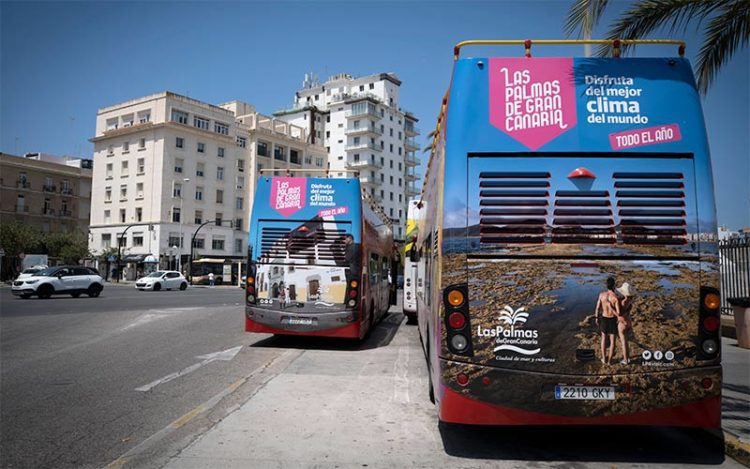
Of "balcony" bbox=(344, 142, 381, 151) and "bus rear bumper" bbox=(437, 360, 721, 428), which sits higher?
"balcony" bbox=(344, 142, 381, 151)

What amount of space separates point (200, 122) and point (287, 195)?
58.9 meters

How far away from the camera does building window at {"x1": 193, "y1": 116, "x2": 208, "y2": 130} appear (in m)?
64.2

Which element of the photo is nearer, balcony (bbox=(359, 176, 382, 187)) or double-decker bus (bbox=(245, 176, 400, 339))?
double-decker bus (bbox=(245, 176, 400, 339))

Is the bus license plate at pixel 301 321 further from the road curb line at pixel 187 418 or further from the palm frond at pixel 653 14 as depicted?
the palm frond at pixel 653 14

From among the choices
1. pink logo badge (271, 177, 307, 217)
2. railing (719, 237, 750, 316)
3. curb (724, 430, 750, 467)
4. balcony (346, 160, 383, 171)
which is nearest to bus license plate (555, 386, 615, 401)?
curb (724, 430, 750, 467)

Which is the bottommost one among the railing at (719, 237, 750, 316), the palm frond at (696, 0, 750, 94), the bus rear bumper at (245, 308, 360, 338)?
the bus rear bumper at (245, 308, 360, 338)

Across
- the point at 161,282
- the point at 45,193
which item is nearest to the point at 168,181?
the point at 161,282

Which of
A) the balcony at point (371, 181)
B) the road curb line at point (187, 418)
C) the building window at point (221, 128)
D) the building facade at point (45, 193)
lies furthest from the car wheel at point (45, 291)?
the balcony at point (371, 181)

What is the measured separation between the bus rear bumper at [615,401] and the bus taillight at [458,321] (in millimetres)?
265

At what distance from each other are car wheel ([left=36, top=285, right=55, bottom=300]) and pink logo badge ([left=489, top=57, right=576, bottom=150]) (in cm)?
2820

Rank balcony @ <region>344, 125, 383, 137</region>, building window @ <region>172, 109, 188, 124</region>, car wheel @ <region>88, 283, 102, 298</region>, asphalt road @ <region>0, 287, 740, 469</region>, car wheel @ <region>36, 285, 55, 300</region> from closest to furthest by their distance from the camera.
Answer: asphalt road @ <region>0, 287, 740, 469</region>, car wheel @ <region>36, 285, 55, 300</region>, car wheel @ <region>88, 283, 102, 298</region>, building window @ <region>172, 109, 188, 124</region>, balcony @ <region>344, 125, 383, 137</region>

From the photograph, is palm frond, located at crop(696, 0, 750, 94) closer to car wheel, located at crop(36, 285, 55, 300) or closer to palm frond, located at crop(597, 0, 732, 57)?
palm frond, located at crop(597, 0, 732, 57)

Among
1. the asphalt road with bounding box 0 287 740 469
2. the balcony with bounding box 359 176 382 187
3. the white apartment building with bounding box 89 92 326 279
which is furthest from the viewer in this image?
the balcony with bounding box 359 176 382 187

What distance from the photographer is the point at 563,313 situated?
14.2 ft
